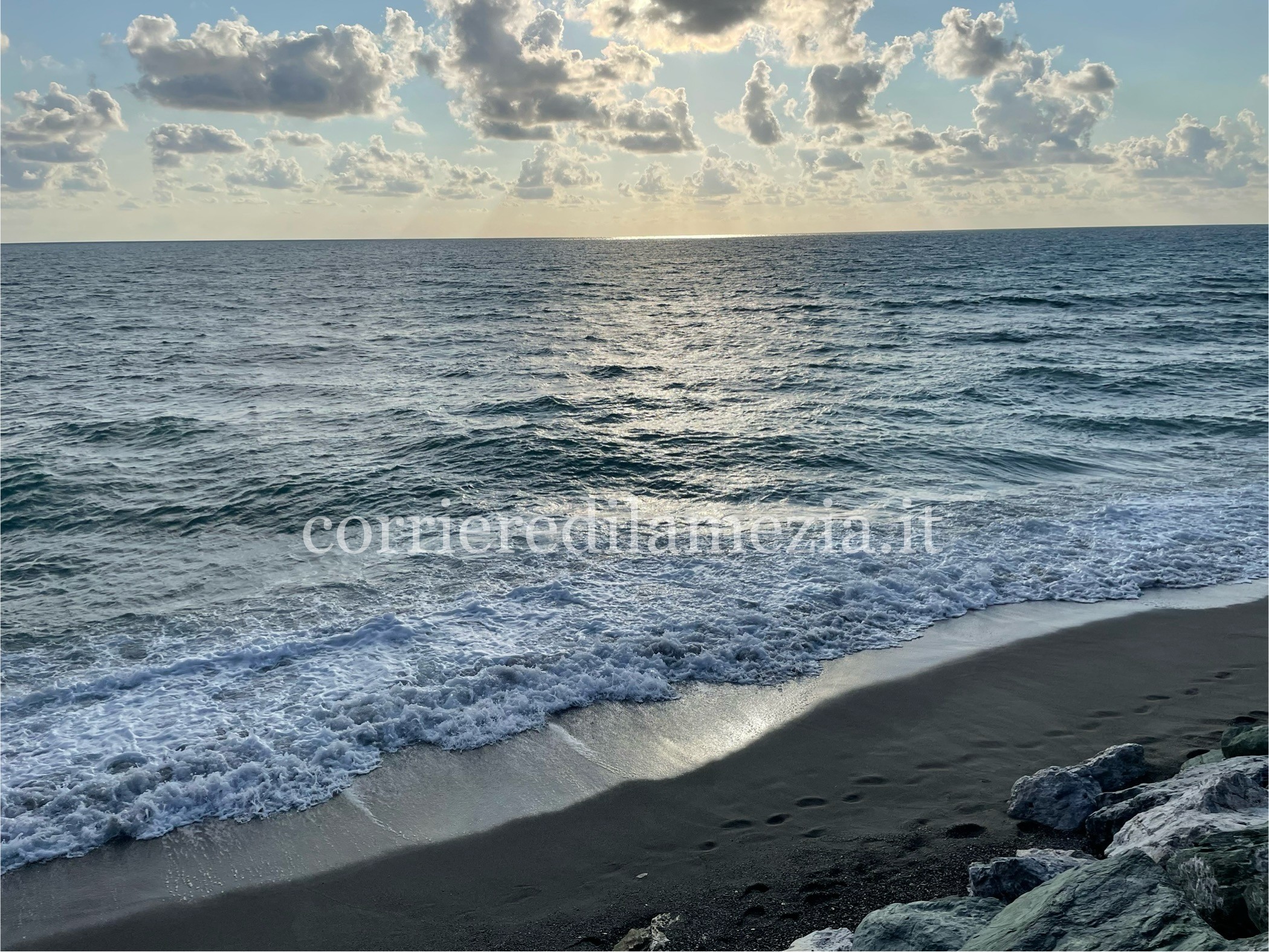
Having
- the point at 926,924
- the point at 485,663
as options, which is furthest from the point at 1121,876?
the point at 485,663

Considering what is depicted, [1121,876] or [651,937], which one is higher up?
[1121,876]

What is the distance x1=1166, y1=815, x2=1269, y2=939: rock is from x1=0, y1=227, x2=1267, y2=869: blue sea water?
20.2 ft

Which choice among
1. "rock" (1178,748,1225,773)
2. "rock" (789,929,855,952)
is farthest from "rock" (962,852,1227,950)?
"rock" (1178,748,1225,773)

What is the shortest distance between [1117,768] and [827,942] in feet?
13.9

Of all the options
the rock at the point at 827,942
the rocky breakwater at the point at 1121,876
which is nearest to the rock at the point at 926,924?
the rocky breakwater at the point at 1121,876

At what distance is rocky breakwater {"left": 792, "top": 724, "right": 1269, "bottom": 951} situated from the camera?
4.94m

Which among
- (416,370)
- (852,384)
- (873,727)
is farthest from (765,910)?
(416,370)

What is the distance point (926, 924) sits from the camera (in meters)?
5.86

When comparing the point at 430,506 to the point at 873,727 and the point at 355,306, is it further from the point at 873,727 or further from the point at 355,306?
the point at 355,306

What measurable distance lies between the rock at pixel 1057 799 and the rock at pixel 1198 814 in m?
0.51

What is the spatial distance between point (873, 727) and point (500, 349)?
3263 centimetres

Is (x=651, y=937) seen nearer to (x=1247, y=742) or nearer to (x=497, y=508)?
(x=1247, y=742)

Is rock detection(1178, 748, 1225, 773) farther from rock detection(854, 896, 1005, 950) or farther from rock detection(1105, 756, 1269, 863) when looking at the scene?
rock detection(854, 896, 1005, 950)

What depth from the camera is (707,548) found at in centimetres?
1605
